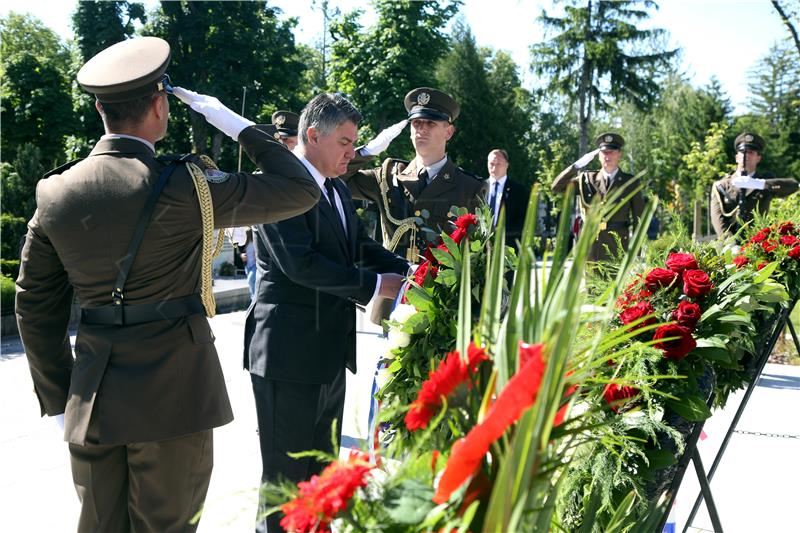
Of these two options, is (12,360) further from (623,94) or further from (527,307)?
(623,94)

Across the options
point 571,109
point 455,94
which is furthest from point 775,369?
point 455,94

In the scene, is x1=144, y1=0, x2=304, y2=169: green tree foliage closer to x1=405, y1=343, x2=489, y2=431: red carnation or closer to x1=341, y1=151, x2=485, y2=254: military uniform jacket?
x1=341, y1=151, x2=485, y2=254: military uniform jacket

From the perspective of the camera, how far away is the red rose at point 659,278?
239 centimetres

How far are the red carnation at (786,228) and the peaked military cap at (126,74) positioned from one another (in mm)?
2581

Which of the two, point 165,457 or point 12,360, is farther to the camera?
point 12,360

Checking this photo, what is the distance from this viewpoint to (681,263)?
97.0 inches

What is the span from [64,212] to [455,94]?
3896cm

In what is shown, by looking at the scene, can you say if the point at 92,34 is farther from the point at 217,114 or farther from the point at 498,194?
the point at 217,114

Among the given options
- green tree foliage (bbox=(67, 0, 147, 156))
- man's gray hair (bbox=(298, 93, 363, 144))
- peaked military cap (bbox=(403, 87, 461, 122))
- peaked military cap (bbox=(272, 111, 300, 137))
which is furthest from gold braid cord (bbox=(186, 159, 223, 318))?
green tree foliage (bbox=(67, 0, 147, 156))

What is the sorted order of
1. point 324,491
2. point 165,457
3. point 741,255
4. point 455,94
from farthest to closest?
1. point 455,94
2. point 741,255
3. point 165,457
4. point 324,491

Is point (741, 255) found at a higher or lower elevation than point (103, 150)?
lower

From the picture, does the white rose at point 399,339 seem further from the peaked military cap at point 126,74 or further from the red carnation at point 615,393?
the peaked military cap at point 126,74

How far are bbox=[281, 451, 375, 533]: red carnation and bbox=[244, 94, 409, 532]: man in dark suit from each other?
194 cm

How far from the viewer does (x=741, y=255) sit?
9.49 feet
